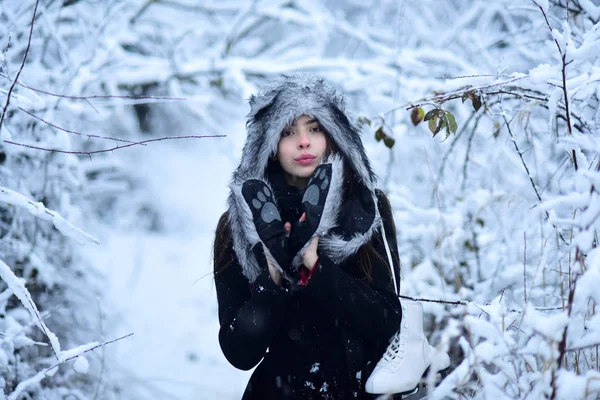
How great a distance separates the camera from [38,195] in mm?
3266

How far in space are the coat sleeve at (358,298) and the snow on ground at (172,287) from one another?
55.9 inches

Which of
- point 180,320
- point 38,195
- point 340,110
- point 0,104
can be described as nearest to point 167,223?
point 180,320

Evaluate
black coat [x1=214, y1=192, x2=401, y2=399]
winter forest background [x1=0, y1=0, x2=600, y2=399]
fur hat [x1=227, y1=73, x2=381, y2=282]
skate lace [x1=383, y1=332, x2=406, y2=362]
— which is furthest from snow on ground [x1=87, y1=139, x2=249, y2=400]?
skate lace [x1=383, y1=332, x2=406, y2=362]

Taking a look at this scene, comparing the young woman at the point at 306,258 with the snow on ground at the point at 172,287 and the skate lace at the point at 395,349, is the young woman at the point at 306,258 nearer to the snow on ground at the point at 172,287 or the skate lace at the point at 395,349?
the skate lace at the point at 395,349

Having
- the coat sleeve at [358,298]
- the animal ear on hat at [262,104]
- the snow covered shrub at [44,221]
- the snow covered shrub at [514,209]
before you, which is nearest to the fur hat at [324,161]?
the animal ear on hat at [262,104]

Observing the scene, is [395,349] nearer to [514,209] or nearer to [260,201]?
[260,201]

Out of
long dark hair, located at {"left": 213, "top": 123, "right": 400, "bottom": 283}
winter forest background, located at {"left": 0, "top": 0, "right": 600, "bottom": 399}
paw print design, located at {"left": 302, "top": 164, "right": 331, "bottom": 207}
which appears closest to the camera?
winter forest background, located at {"left": 0, "top": 0, "right": 600, "bottom": 399}

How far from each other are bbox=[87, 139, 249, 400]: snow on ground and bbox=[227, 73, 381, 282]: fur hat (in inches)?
43.8

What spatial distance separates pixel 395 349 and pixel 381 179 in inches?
88.9

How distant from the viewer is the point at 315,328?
1.84 m

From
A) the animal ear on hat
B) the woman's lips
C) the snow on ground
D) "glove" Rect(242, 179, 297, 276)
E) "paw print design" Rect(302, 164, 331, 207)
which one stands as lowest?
the snow on ground

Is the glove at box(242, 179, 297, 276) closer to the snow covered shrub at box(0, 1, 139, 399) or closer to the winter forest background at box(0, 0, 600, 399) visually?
the winter forest background at box(0, 0, 600, 399)

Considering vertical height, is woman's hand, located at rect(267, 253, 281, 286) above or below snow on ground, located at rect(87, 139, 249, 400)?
above

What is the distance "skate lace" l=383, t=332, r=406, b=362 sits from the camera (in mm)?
1718
